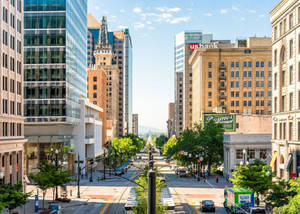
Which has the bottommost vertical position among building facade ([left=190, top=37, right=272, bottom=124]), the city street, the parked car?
the city street

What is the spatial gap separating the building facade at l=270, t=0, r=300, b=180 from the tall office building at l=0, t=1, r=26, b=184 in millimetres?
39001

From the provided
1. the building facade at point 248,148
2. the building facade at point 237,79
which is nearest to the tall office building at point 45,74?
the building facade at point 248,148

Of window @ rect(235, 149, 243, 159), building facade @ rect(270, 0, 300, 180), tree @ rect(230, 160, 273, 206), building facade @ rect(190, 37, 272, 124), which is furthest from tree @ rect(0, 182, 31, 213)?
building facade @ rect(190, 37, 272, 124)

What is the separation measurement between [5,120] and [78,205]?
686 inches

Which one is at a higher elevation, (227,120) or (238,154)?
(227,120)

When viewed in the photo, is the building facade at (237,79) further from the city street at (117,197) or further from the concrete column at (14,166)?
the concrete column at (14,166)

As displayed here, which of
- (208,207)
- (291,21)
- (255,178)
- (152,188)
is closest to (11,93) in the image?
(208,207)

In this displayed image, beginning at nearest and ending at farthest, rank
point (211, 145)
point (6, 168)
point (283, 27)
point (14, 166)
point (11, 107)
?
point (6, 168)
point (283, 27)
point (11, 107)
point (14, 166)
point (211, 145)

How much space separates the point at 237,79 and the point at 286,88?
85.4 m

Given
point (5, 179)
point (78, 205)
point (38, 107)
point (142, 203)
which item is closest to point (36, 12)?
point (38, 107)

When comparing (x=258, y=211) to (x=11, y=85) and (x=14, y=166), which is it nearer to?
(x=14, y=166)

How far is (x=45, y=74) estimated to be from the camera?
90750mm

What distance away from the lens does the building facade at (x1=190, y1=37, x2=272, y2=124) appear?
14575 cm

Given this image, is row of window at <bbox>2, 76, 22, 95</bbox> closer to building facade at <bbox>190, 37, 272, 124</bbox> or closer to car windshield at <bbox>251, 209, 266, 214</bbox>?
car windshield at <bbox>251, 209, 266, 214</bbox>
